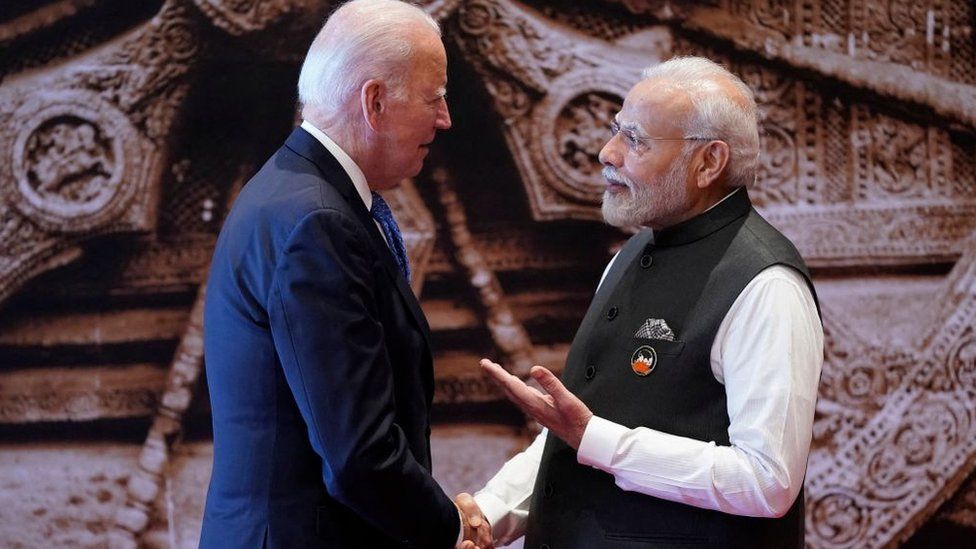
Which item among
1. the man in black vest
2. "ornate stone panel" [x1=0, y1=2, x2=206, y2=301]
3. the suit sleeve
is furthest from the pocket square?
A: "ornate stone panel" [x1=0, y1=2, x2=206, y2=301]

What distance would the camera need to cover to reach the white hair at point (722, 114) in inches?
77.9

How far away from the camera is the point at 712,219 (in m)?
2.00

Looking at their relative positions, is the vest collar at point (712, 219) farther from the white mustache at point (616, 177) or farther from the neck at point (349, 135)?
the neck at point (349, 135)

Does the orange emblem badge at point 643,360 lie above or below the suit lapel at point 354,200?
below

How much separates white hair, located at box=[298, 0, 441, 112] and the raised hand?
512 mm

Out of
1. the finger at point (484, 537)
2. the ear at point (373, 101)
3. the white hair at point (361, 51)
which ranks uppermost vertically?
the white hair at point (361, 51)

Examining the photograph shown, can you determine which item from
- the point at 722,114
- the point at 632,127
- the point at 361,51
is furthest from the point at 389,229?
the point at 722,114

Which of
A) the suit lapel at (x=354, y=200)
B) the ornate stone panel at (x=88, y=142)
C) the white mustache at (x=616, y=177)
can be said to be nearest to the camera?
the suit lapel at (x=354, y=200)

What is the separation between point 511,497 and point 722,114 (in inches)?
34.9

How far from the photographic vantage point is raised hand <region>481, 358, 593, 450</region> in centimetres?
184

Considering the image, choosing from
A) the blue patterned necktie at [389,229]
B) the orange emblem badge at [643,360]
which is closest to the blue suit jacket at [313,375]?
the blue patterned necktie at [389,229]

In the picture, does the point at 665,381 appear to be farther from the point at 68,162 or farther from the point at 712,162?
the point at 68,162

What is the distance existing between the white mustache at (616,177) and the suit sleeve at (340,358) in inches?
25.4

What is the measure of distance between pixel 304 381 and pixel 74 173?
2072 millimetres
